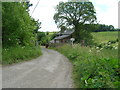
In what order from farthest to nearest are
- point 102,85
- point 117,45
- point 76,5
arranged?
point 76,5, point 117,45, point 102,85

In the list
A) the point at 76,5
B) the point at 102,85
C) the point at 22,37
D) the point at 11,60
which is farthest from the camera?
the point at 76,5

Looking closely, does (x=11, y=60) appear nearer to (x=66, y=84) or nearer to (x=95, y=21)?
(x=66, y=84)

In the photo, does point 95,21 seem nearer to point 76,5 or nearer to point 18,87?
point 76,5

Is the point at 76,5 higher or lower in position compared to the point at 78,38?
higher

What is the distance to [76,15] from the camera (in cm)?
3209

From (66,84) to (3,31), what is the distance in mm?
7281

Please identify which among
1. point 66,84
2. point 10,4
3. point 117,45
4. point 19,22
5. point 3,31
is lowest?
point 66,84

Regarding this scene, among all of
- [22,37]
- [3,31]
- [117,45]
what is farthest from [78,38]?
[117,45]

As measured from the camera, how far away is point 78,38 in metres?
32.6

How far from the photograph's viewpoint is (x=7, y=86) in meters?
4.45

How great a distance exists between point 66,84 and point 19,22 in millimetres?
7147

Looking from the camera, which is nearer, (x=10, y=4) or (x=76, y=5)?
(x=10, y=4)

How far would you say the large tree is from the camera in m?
31.6

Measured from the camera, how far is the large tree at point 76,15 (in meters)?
31.6
